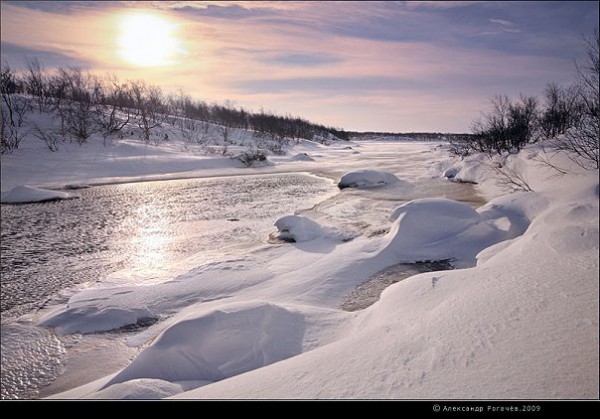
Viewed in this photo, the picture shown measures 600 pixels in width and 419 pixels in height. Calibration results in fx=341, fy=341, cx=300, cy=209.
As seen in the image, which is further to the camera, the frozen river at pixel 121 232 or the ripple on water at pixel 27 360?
the frozen river at pixel 121 232

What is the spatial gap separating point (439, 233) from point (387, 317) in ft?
14.7

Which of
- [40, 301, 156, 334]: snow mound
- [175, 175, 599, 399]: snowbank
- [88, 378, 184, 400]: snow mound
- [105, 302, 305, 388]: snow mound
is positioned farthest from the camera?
[40, 301, 156, 334]: snow mound

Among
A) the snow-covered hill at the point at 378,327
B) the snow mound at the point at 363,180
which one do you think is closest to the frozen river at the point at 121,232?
the snow-covered hill at the point at 378,327

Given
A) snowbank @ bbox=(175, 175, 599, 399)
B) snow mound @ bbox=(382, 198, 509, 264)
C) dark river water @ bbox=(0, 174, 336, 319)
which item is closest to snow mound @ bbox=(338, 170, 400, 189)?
dark river water @ bbox=(0, 174, 336, 319)

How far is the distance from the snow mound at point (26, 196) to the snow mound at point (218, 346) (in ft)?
42.8

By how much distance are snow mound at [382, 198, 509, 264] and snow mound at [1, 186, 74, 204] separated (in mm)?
13260

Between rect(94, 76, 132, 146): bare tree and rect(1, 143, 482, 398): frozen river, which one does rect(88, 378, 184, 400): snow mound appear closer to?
rect(1, 143, 482, 398): frozen river

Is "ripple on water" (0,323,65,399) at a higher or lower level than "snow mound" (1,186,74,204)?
lower

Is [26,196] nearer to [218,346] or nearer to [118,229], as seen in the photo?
[118,229]

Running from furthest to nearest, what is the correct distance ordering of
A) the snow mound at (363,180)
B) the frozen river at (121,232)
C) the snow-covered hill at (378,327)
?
1. the snow mound at (363,180)
2. the frozen river at (121,232)
3. the snow-covered hill at (378,327)

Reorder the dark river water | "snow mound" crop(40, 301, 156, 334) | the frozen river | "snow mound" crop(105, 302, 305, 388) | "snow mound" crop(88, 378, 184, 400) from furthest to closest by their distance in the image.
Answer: the dark river water, "snow mound" crop(40, 301, 156, 334), the frozen river, "snow mound" crop(105, 302, 305, 388), "snow mound" crop(88, 378, 184, 400)

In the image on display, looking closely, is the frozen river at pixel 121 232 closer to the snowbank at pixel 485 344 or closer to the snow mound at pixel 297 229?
the snow mound at pixel 297 229

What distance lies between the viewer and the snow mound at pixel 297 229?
7.83 metres

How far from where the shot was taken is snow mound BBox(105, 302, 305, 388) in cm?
309
